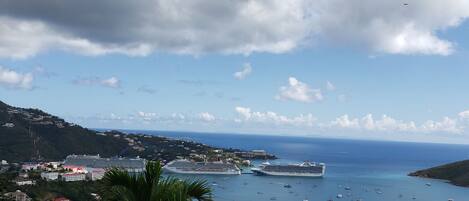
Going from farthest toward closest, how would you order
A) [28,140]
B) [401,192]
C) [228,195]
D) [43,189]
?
[28,140] < [401,192] < [228,195] < [43,189]

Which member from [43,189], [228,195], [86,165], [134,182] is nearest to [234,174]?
[86,165]

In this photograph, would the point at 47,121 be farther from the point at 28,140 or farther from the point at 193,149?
the point at 193,149

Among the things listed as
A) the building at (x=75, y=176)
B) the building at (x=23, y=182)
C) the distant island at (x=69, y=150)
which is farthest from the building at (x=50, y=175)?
the building at (x=23, y=182)

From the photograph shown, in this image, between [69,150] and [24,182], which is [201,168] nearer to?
[69,150]

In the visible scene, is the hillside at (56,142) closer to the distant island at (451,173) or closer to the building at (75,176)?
the building at (75,176)

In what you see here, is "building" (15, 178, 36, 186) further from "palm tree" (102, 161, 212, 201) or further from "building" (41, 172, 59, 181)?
"palm tree" (102, 161, 212, 201)

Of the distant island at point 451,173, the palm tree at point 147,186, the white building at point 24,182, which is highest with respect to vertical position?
the palm tree at point 147,186

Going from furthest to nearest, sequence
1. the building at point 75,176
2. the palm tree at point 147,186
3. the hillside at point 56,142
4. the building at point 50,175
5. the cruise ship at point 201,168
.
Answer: the hillside at point 56,142 → the cruise ship at point 201,168 → the building at point 75,176 → the building at point 50,175 → the palm tree at point 147,186
